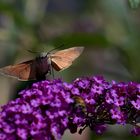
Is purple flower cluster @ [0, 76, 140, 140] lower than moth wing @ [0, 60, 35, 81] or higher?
lower

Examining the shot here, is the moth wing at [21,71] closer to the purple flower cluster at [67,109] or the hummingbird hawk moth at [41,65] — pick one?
the hummingbird hawk moth at [41,65]

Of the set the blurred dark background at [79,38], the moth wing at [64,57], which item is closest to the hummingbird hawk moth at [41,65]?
the moth wing at [64,57]

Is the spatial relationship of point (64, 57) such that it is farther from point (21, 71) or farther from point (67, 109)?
point (67, 109)

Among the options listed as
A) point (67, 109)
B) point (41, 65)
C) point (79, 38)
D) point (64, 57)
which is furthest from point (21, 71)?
point (79, 38)

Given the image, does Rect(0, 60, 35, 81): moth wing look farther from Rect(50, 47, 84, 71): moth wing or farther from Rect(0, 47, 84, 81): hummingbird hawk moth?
Rect(50, 47, 84, 71): moth wing

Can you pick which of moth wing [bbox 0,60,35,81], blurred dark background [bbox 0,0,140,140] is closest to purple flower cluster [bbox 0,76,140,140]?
moth wing [bbox 0,60,35,81]

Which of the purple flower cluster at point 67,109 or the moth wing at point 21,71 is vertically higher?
the moth wing at point 21,71

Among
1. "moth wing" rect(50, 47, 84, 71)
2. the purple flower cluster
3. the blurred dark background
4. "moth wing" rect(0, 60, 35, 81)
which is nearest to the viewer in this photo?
the purple flower cluster
